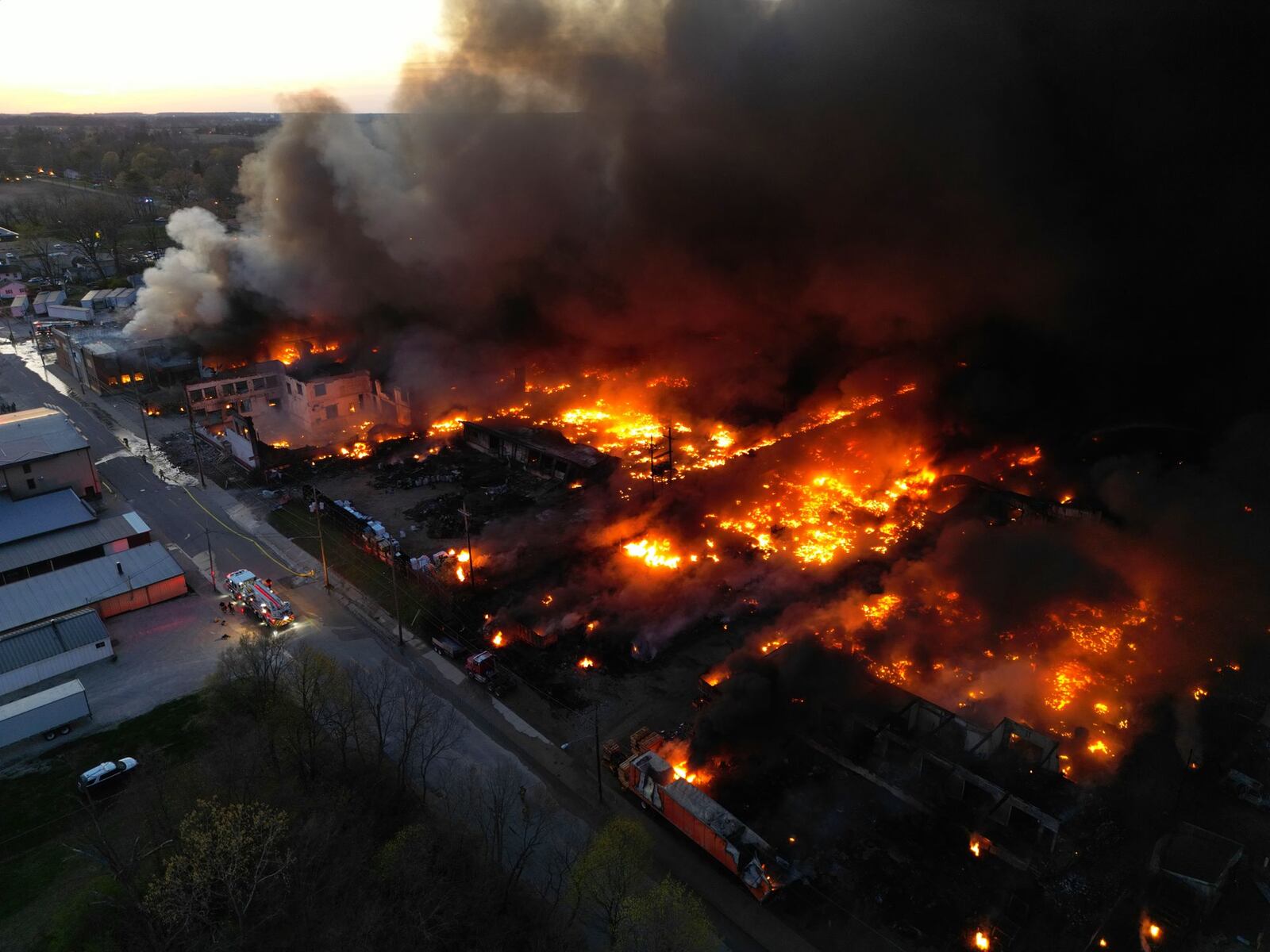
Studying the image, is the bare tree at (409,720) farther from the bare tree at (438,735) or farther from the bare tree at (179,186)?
the bare tree at (179,186)

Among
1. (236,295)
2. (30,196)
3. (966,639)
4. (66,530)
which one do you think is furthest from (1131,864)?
(30,196)

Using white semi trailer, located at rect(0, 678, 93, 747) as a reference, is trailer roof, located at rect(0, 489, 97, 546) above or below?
above

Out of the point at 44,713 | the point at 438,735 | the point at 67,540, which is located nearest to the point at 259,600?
the point at 44,713

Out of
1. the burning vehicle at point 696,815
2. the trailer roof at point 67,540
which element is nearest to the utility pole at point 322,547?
the trailer roof at point 67,540

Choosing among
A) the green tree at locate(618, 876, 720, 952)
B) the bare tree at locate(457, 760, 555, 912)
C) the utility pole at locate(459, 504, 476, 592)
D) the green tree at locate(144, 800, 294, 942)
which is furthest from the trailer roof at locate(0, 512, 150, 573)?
the green tree at locate(618, 876, 720, 952)

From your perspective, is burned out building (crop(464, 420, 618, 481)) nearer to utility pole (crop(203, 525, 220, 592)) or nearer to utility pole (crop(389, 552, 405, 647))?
utility pole (crop(389, 552, 405, 647))
